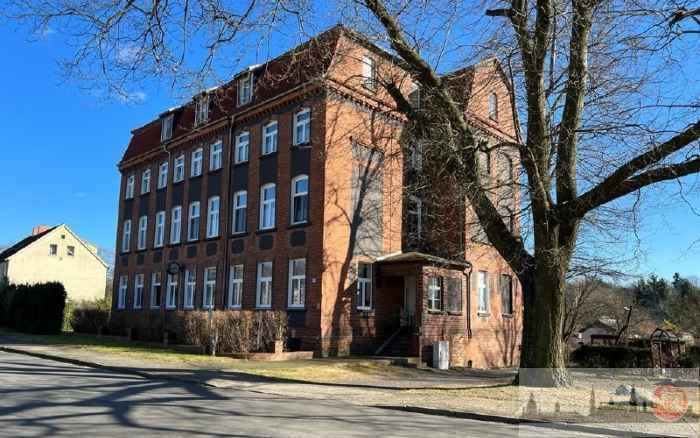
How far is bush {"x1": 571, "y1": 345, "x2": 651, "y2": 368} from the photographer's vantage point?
81.1 feet

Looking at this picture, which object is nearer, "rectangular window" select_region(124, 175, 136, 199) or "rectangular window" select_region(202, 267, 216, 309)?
"rectangular window" select_region(202, 267, 216, 309)

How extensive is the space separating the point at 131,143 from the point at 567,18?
31.6m

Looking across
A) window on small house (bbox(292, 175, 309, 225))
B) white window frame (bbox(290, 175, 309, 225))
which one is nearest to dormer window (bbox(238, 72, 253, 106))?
white window frame (bbox(290, 175, 309, 225))

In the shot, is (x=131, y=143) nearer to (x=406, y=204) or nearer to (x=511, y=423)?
(x=406, y=204)

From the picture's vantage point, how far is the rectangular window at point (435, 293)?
23.5 m

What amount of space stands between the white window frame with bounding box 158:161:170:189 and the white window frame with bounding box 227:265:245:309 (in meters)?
9.10

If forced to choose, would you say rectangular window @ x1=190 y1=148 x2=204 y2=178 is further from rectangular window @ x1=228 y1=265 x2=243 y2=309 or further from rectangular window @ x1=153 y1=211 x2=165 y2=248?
rectangular window @ x1=228 y1=265 x2=243 y2=309

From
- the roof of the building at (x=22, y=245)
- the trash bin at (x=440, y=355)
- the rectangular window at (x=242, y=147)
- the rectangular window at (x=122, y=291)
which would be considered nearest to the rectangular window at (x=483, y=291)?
the trash bin at (x=440, y=355)

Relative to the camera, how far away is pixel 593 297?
3769 centimetres

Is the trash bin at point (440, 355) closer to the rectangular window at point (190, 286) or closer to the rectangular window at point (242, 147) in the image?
the rectangular window at point (242, 147)

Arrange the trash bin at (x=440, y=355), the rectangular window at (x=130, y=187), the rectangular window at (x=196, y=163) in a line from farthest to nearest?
the rectangular window at (x=130, y=187) < the rectangular window at (x=196, y=163) < the trash bin at (x=440, y=355)

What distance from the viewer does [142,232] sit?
35.3 m

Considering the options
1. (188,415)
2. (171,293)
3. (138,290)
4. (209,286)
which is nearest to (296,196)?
Answer: (209,286)

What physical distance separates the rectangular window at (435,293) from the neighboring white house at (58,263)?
50969 millimetres
